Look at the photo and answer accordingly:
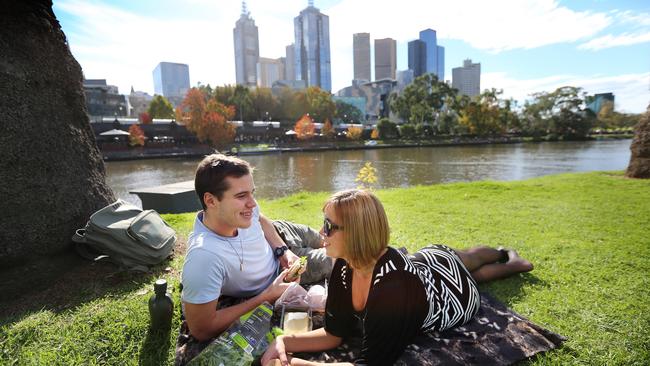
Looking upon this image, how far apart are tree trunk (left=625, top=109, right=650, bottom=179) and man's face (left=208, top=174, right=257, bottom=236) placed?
1151 cm

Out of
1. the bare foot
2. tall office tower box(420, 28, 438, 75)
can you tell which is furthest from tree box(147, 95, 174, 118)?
tall office tower box(420, 28, 438, 75)

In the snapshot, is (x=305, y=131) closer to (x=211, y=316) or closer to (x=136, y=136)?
(x=136, y=136)

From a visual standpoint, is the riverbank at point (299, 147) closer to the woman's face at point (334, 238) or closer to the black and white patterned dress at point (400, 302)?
the black and white patterned dress at point (400, 302)

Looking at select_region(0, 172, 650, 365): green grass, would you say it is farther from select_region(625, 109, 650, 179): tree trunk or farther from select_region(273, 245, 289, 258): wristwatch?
select_region(625, 109, 650, 179): tree trunk

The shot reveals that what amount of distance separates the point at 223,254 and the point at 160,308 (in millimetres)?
839

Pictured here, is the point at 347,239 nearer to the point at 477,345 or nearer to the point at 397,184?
the point at 477,345

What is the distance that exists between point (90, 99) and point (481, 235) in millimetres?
76225

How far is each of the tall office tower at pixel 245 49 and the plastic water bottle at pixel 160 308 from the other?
172655mm

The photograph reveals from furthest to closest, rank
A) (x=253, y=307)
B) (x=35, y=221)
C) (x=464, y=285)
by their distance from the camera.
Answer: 1. (x=35, y=221)
2. (x=464, y=285)
3. (x=253, y=307)

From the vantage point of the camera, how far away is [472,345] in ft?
6.66

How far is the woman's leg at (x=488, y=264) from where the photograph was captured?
9.29ft

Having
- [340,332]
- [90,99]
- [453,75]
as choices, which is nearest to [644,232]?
[340,332]

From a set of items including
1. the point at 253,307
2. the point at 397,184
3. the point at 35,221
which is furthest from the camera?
the point at 397,184

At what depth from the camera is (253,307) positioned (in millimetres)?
2035
